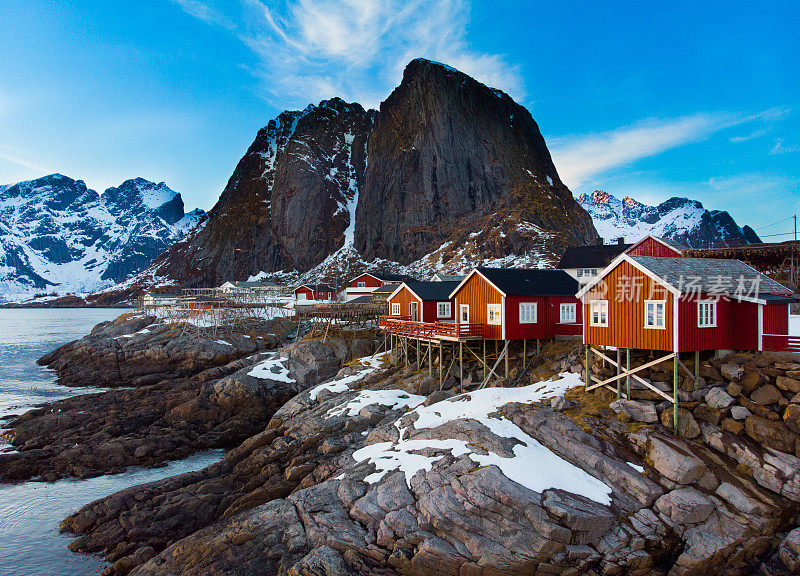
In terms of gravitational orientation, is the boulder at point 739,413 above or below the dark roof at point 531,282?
below

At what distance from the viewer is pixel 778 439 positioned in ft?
54.3

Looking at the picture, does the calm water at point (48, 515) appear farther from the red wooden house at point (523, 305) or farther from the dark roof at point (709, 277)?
the dark roof at point (709, 277)

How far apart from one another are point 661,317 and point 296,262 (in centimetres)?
16453

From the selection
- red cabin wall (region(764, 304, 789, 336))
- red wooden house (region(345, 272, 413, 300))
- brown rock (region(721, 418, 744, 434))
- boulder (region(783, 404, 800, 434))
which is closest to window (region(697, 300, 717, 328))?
red cabin wall (region(764, 304, 789, 336))

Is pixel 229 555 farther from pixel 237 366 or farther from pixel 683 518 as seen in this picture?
pixel 237 366

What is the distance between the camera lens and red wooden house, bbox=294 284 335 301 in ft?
313

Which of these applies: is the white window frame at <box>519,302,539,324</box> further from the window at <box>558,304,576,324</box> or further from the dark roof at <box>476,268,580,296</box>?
the window at <box>558,304,576,324</box>

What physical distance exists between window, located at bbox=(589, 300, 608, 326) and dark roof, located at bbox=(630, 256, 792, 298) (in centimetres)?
275

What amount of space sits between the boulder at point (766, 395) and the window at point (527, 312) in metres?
12.9

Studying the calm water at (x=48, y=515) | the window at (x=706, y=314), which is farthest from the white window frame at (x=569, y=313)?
the calm water at (x=48, y=515)

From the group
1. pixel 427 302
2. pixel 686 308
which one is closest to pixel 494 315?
pixel 427 302

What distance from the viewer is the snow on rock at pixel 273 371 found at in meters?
37.9

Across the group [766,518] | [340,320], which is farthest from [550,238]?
[766,518]

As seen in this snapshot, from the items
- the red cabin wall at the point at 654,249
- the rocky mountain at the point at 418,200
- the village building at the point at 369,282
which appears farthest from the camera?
the rocky mountain at the point at 418,200
